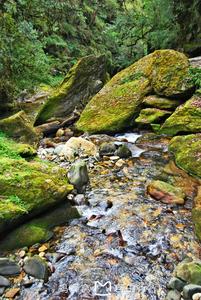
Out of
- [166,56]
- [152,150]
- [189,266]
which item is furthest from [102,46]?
[189,266]

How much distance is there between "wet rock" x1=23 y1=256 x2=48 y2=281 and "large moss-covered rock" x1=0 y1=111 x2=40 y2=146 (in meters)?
4.57

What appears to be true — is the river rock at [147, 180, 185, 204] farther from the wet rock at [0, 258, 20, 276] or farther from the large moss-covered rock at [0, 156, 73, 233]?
the wet rock at [0, 258, 20, 276]

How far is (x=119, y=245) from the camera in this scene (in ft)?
13.3

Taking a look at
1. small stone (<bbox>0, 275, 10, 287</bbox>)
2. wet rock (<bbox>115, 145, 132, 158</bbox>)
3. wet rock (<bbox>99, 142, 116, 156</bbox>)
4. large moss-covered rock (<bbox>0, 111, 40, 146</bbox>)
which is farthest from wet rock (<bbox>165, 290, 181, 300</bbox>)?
large moss-covered rock (<bbox>0, 111, 40, 146</bbox>)

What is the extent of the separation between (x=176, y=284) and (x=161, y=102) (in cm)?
645

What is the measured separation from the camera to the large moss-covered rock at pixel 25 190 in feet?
12.9

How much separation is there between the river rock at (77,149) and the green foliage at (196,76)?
3.47 m

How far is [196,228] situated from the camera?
426 centimetres

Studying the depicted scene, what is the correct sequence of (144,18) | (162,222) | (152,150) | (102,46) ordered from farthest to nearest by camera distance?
(102,46) → (144,18) → (152,150) → (162,222)

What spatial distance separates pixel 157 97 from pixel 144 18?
317 inches

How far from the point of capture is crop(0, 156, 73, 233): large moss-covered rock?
3929 mm

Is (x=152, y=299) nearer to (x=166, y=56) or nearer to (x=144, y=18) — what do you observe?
(x=166, y=56)

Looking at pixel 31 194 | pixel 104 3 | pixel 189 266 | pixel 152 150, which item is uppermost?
pixel 104 3

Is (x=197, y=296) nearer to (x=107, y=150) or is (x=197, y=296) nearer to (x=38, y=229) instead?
(x=38, y=229)
